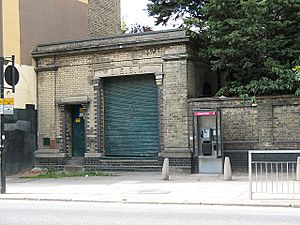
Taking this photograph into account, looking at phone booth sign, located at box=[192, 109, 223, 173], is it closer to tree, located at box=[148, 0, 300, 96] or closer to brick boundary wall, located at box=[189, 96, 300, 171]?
brick boundary wall, located at box=[189, 96, 300, 171]

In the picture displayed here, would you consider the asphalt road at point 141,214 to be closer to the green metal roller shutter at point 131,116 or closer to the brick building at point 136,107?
the brick building at point 136,107

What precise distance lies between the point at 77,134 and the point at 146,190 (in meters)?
7.80

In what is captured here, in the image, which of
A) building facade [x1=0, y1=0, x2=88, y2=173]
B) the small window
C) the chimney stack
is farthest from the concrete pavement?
the chimney stack

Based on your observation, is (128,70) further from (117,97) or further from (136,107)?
(136,107)

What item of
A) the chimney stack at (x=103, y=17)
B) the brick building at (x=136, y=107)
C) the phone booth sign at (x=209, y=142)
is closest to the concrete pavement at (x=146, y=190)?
the phone booth sign at (x=209, y=142)

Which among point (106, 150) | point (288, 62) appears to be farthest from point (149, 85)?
point (288, 62)

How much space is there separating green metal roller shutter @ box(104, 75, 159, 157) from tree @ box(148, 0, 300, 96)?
295 centimetres

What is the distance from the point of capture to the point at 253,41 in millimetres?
17438

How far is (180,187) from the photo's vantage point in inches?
582

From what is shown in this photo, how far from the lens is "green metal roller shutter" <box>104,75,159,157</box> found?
19.7 metres

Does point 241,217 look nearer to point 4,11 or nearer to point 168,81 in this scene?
point 168,81

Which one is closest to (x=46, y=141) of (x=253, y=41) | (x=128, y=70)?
(x=128, y=70)

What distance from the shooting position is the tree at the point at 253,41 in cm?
1712

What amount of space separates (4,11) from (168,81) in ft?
25.4
